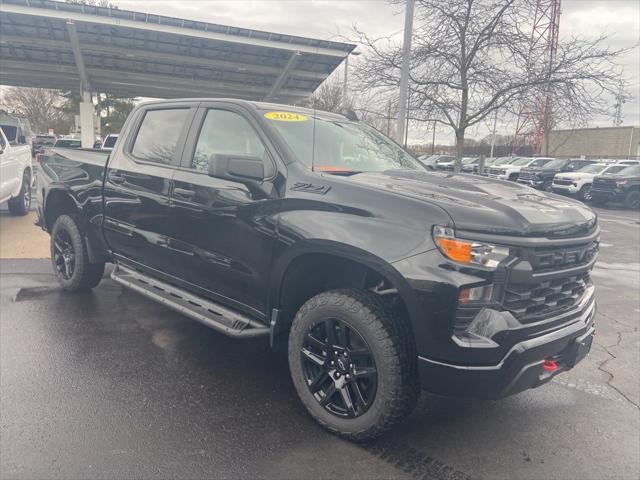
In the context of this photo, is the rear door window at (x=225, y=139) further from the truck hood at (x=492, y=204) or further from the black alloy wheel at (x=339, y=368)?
the black alloy wheel at (x=339, y=368)

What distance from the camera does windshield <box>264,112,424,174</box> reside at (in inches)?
140

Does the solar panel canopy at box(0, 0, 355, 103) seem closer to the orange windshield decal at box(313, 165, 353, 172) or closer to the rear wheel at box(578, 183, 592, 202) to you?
the rear wheel at box(578, 183, 592, 202)

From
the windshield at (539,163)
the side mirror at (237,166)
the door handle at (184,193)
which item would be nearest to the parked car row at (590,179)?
the windshield at (539,163)

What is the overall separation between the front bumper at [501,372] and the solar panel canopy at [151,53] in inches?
636

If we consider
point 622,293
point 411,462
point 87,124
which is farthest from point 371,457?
point 87,124

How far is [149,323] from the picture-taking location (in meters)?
4.82

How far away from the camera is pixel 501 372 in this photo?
8.45 feet

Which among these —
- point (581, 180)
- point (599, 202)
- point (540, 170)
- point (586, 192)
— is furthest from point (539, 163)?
point (599, 202)

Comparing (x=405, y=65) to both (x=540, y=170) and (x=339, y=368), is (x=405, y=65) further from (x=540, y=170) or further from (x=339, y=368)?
(x=540, y=170)

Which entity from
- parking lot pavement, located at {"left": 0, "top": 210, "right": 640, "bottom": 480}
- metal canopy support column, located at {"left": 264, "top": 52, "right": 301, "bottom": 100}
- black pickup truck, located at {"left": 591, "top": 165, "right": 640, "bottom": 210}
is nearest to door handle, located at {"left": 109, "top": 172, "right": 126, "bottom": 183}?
parking lot pavement, located at {"left": 0, "top": 210, "right": 640, "bottom": 480}

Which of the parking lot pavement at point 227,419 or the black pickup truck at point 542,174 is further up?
the black pickup truck at point 542,174

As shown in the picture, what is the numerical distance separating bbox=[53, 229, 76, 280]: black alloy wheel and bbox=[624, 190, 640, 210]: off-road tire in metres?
19.8

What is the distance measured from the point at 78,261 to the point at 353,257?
3.60 metres

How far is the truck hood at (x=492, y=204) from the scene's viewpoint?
8.63ft
